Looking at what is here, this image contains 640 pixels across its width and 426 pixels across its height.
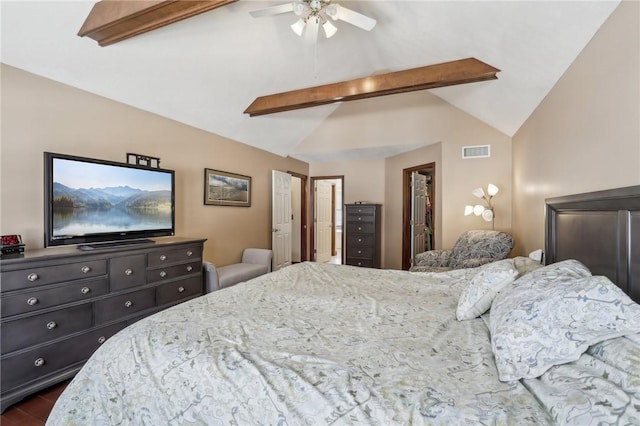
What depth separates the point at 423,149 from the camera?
16.9 feet

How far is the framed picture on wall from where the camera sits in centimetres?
404

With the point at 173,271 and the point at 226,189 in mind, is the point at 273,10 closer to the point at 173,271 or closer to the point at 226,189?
the point at 173,271

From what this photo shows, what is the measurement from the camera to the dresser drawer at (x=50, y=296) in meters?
1.85

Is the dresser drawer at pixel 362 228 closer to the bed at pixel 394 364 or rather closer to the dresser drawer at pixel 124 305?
the dresser drawer at pixel 124 305

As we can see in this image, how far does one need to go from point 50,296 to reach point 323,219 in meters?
5.44

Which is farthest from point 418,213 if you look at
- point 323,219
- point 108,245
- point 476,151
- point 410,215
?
point 108,245

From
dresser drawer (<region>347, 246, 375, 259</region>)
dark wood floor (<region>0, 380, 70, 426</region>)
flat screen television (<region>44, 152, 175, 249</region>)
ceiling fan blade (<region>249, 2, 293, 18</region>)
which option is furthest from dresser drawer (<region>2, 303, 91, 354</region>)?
dresser drawer (<region>347, 246, 375, 259</region>)

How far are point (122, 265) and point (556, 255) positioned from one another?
3.29 m

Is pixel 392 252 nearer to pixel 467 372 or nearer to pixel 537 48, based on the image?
pixel 537 48

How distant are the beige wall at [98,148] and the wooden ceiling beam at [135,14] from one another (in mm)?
649

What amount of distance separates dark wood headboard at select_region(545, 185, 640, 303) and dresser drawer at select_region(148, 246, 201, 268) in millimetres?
3160

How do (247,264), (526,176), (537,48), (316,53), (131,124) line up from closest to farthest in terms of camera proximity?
(537,48)
(131,124)
(526,176)
(316,53)
(247,264)

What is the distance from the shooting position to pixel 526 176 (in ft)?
10.9

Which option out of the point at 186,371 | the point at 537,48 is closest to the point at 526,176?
the point at 537,48
